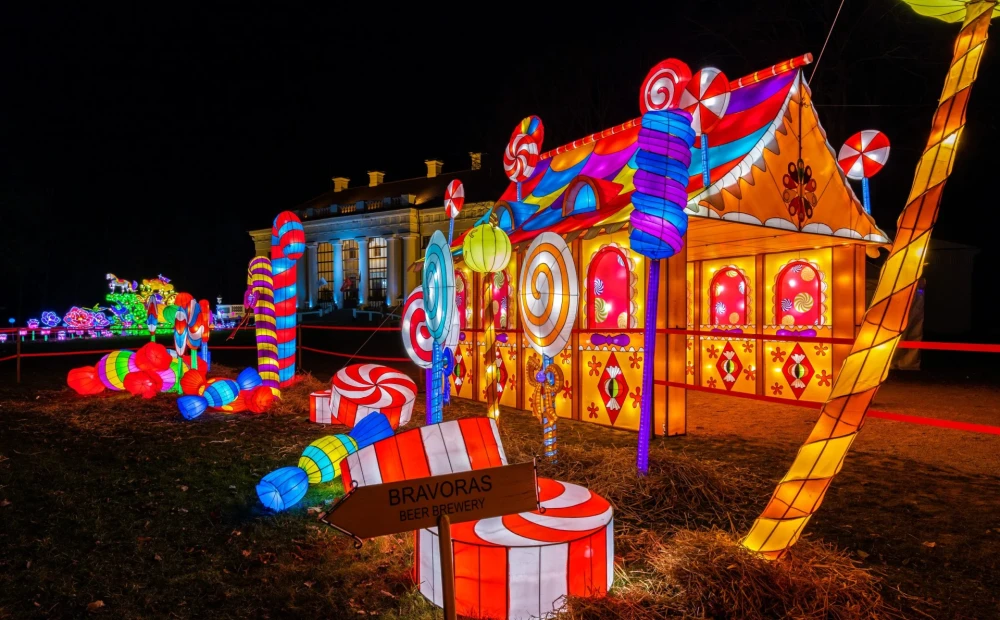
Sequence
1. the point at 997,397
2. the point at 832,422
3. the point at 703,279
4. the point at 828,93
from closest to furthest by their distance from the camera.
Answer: the point at 832,422
the point at 997,397
the point at 703,279
the point at 828,93

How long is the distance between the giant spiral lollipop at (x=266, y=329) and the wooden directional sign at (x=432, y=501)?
7.72m

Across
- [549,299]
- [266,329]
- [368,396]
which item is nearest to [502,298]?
[368,396]

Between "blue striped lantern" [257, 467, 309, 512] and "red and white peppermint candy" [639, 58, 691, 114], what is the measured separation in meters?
4.27

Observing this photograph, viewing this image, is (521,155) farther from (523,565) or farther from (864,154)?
(523,565)

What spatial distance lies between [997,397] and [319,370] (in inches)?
521

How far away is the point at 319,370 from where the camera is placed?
47.4ft

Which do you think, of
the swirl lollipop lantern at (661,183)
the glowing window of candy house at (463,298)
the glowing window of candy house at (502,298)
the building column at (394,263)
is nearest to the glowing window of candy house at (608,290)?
the glowing window of candy house at (502,298)

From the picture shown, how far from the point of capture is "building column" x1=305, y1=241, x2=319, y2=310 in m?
43.4

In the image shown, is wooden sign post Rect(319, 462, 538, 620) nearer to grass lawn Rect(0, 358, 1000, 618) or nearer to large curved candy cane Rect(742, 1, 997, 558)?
grass lawn Rect(0, 358, 1000, 618)

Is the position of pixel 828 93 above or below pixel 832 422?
above

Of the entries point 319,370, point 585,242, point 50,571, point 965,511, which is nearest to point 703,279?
point 585,242

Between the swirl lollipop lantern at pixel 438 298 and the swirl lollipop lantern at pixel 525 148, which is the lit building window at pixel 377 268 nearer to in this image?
the swirl lollipop lantern at pixel 525 148

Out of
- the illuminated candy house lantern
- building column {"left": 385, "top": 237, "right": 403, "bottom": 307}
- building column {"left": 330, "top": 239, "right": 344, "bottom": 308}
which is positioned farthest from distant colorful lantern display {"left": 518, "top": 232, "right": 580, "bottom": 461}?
building column {"left": 330, "top": 239, "right": 344, "bottom": 308}

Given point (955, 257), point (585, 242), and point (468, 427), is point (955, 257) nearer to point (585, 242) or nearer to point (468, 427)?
point (585, 242)
